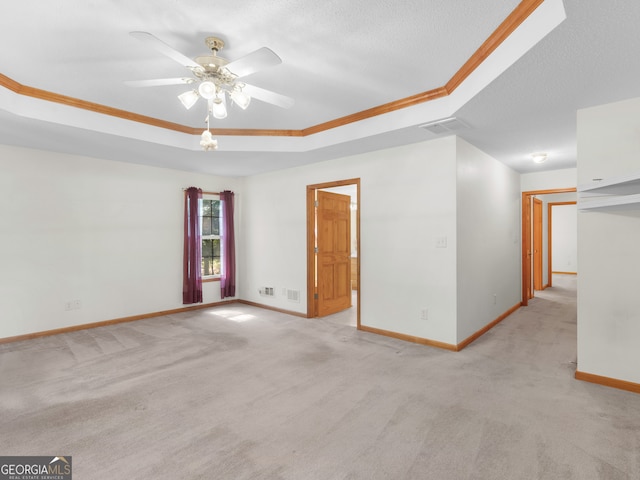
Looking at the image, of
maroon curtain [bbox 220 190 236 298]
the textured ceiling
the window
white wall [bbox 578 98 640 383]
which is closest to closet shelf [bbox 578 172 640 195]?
white wall [bbox 578 98 640 383]

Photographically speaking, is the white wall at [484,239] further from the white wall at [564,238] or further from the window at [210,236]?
the white wall at [564,238]

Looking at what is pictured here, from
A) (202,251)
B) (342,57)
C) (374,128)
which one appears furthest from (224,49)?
(202,251)

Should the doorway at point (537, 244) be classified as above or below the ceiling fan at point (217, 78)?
below

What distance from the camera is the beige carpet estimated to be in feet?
5.93

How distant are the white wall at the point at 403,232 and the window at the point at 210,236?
5.77 feet

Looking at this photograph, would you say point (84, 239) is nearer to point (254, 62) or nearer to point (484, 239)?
point (254, 62)

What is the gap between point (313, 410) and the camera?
2.35 meters

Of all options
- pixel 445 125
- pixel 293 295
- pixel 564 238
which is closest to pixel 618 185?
pixel 445 125

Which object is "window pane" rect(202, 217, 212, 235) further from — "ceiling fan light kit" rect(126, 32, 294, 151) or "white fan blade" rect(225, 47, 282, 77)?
"white fan blade" rect(225, 47, 282, 77)

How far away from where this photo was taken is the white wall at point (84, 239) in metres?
3.95

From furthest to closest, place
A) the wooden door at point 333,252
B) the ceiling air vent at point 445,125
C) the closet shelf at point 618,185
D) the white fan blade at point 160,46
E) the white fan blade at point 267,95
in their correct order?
the wooden door at point 333,252 → the ceiling air vent at point 445,125 → the white fan blade at point 267,95 → the closet shelf at point 618,185 → the white fan blade at point 160,46

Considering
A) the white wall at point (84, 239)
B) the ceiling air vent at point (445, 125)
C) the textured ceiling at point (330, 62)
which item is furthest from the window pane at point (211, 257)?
the ceiling air vent at point (445, 125)

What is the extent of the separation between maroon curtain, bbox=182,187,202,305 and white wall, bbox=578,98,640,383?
16.9 feet

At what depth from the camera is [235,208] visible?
6180 mm
